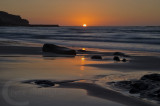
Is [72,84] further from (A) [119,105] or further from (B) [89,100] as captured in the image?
(A) [119,105]

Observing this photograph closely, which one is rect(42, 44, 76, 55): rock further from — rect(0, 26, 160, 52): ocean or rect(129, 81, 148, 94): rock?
rect(129, 81, 148, 94): rock

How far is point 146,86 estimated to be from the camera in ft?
21.1

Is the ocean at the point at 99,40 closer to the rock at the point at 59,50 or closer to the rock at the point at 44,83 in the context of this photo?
the rock at the point at 59,50

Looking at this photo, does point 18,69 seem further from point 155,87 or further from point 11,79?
point 155,87

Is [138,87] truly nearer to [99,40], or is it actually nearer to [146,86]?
[146,86]

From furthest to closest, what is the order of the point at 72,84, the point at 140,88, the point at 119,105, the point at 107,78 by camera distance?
1. the point at 107,78
2. the point at 72,84
3. the point at 140,88
4. the point at 119,105

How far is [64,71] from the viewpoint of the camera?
8680mm

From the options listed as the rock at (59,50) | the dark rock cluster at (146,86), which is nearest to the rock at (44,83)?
the dark rock cluster at (146,86)

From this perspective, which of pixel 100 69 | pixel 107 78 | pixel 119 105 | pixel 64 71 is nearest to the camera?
pixel 119 105

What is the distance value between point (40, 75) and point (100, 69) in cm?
Answer: 227

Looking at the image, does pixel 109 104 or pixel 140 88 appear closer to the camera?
pixel 109 104

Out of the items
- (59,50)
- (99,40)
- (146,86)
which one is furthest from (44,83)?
(99,40)

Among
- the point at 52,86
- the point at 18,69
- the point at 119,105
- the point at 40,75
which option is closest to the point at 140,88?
the point at 119,105

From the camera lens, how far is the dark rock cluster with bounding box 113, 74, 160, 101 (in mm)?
5914
